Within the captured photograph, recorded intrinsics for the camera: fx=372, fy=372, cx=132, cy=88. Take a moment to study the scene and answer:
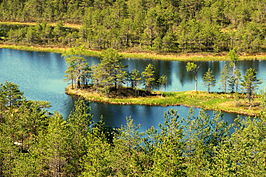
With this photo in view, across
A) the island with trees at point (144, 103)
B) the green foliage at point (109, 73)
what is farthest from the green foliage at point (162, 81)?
the green foliage at point (109, 73)

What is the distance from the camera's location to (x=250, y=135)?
54.4 meters

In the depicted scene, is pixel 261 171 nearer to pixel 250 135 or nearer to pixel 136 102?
pixel 250 135

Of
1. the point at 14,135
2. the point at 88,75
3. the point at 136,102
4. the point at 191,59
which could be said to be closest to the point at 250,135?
the point at 14,135

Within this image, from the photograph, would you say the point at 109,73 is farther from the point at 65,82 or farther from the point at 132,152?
the point at 132,152

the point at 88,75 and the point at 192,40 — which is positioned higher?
the point at 192,40

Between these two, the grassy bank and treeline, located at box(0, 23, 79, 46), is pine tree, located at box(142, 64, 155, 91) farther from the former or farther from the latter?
treeline, located at box(0, 23, 79, 46)

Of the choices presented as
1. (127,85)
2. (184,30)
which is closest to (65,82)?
(127,85)

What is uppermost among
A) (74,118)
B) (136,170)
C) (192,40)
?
(192,40)

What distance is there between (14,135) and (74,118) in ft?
33.0

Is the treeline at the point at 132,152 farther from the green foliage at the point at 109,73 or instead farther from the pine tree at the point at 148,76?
the pine tree at the point at 148,76

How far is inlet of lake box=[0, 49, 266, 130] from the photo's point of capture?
85688mm

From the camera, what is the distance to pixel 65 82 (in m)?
113

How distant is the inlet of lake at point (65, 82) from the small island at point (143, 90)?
120 inches

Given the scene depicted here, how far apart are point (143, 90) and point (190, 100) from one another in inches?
541
